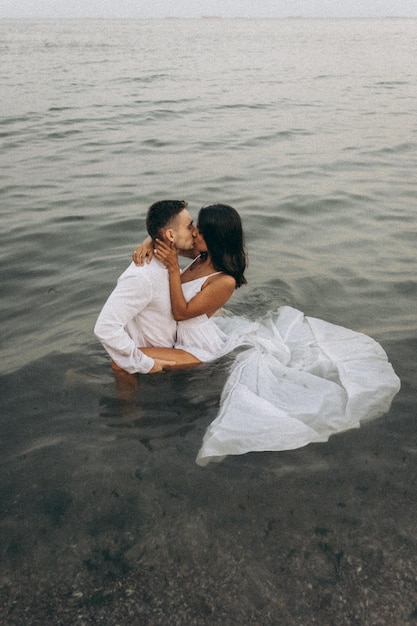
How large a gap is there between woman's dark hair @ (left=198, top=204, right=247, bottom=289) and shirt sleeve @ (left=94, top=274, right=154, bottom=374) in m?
0.52

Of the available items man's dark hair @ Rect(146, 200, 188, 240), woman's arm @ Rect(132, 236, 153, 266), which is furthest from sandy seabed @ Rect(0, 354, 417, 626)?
man's dark hair @ Rect(146, 200, 188, 240)

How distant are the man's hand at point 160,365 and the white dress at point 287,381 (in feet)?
0.67

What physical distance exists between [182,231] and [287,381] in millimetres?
1243

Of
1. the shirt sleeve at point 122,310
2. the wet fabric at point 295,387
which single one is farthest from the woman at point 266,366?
the shirt sleeve at point 122,310

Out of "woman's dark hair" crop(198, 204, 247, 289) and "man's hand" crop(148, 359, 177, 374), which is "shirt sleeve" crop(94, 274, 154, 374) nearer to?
"man's hand" crop(148, 359, 177, 374)

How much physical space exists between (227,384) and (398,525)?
146 cm

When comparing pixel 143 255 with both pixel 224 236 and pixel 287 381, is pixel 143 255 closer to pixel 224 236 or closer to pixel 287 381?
pixel 224 236

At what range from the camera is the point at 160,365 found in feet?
13.7

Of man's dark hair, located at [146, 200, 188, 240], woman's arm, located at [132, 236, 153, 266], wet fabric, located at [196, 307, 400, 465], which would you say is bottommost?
wet fabric, located at [196, 307, 400, 465]

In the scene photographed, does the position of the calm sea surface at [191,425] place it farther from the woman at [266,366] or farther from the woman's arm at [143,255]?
the woman's arm at [143,255]

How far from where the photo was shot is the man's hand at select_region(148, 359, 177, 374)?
13.5ft

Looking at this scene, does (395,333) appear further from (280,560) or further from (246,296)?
(280,560)

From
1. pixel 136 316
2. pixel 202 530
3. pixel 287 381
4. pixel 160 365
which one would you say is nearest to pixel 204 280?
pixel 136 316

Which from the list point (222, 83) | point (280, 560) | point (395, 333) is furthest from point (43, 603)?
point (222, 83)
